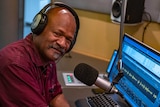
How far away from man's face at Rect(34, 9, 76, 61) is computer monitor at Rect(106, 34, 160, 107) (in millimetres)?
374

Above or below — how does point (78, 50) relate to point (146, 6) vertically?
below

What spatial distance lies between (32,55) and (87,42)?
0.90 m

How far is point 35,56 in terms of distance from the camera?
116 cm

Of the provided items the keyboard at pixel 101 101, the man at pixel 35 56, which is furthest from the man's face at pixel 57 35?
the keyboard at pixel 101 101

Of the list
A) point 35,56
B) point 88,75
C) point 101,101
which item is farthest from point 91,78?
point 35,56

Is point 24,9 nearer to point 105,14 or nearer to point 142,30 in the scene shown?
point 105,14

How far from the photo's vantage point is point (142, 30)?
1.71 metres

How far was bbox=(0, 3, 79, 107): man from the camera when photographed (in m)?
1.05

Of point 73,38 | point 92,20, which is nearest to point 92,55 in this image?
point 92,20

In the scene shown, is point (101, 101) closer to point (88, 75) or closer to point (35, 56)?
point (88, 75)

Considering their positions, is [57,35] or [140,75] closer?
[57,35]

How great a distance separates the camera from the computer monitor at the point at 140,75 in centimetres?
120

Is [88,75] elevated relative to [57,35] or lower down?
lower down

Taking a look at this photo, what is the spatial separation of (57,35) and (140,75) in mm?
462
